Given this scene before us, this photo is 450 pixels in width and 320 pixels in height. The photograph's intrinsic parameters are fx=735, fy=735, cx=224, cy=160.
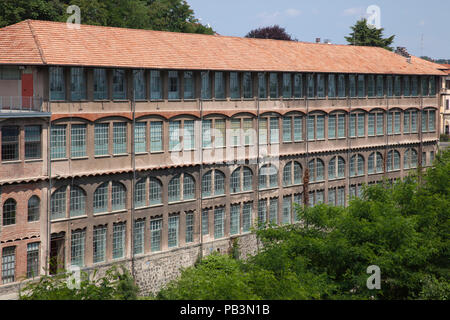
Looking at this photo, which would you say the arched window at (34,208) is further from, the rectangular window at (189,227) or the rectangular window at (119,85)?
the rectangular window at (189,227)

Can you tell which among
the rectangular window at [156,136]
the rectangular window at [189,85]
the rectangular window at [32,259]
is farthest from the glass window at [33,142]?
the rectangular window at [189,85]

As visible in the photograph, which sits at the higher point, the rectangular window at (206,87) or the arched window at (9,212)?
the rectangular window at (206,87)

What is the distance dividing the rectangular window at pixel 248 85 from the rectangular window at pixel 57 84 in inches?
655

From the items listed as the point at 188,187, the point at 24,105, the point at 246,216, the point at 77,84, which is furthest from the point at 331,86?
the point at 24,105

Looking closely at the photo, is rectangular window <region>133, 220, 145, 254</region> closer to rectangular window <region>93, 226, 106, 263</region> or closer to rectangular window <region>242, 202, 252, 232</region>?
rectangular window <region>93, 226, 106, 263</region>

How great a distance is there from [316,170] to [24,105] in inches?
1131

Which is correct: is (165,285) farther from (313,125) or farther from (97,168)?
(313,125)

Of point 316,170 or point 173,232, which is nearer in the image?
point 173,232

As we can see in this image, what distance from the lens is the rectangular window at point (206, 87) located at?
54.2 m

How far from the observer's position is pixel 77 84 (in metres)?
46.2

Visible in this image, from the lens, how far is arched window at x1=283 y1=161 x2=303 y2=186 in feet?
202

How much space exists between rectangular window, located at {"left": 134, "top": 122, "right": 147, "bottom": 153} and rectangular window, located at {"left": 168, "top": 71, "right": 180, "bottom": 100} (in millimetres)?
3270

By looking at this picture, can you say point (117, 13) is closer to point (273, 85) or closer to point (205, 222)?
point (273, 85)
